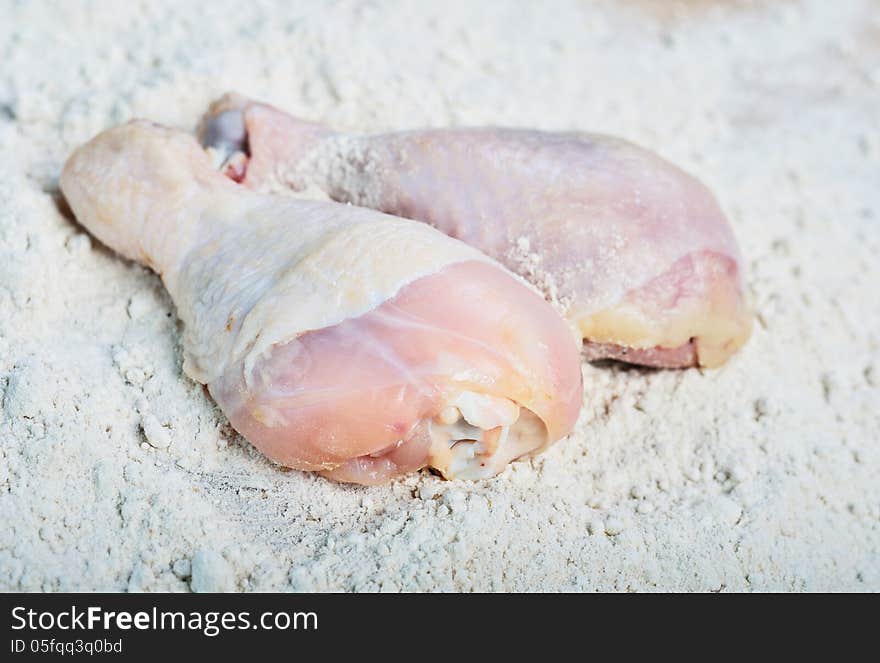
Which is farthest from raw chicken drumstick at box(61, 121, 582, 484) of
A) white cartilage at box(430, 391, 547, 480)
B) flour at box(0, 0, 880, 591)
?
flour at box(0, 0, 880, 591)

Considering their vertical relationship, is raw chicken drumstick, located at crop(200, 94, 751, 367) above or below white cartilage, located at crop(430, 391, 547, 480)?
above

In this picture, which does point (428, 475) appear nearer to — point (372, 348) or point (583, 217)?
point (372, 348)

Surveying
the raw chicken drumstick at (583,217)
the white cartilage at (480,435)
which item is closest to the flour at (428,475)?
the white cartilage at (480,435)

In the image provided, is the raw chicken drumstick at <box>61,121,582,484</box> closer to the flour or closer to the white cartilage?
the white cartilage

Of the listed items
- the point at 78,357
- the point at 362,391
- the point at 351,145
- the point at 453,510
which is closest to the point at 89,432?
the point at 78,357

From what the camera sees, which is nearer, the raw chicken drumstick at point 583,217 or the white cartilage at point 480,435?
the white cartilage at point 480,435

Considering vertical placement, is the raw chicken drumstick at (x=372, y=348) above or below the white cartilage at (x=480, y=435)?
above

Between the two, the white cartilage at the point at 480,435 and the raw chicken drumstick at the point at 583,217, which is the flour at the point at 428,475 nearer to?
the white cartilage at the point at 480,435
